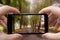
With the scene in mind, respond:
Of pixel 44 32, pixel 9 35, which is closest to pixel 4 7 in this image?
pixel 9 35

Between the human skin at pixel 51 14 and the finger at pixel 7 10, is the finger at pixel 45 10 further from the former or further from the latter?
the finger at pixel 7 10

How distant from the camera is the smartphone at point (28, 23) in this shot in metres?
0.67

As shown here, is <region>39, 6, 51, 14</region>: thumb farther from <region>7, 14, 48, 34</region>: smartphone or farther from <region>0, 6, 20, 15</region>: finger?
<region>0, 6, 20, 15</region>: finger

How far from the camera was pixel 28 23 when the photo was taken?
0.68 metres

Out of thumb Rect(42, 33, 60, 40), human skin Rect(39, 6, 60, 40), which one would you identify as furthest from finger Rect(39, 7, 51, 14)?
thumb Rect(42, 33, 60, 40)

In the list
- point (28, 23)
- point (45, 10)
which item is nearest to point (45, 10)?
point (45, 10)

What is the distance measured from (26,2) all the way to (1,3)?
0.13 metres

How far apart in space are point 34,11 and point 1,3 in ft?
0.60

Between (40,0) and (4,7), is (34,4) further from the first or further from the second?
(4,7)

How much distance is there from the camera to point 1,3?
0.69m

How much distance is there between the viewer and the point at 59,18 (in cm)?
68

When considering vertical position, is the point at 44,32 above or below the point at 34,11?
below

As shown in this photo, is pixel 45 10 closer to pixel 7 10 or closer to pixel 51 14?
pixel 51 14

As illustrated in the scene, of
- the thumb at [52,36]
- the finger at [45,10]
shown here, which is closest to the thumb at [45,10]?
the finger at [45,10]
